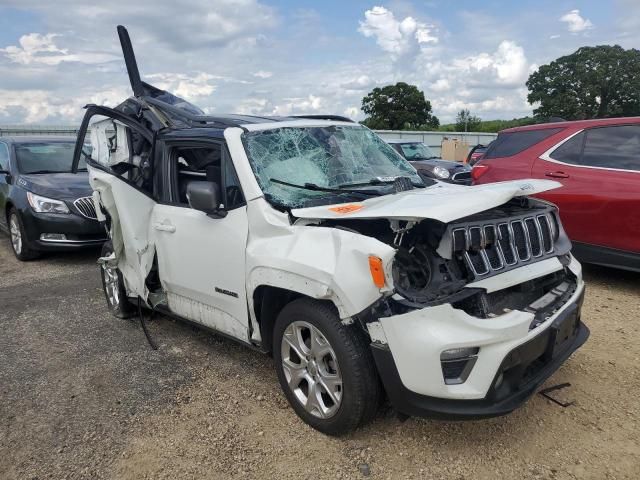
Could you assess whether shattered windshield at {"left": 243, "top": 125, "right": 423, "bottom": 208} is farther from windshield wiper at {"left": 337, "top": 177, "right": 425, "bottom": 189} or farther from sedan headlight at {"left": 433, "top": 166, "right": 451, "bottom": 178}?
sedan headlight at {"left": 433, "top": 166, "right": 451, "bottom": 178}

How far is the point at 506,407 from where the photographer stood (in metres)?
2.56

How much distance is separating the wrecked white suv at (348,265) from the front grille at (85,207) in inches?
129

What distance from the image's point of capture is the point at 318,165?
A: 3.69m

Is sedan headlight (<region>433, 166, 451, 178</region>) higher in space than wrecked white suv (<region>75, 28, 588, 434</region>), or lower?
lower

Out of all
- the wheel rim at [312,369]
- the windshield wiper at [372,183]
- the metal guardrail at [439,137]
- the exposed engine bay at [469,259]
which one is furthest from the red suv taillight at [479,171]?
the metal guardrail at [439,137]

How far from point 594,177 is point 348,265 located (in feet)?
12.9

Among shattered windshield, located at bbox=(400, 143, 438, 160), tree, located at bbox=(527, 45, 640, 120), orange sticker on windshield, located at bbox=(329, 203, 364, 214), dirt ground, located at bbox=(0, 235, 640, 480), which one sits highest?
tree, located at bbox=(527, 45, 640, 120)

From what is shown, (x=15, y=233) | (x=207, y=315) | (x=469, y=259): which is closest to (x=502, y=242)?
(x=469, y=259)

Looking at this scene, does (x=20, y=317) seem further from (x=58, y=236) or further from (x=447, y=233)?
(x=447, y=233)

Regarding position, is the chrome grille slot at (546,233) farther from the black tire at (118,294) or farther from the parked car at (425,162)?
the parked car at (425,162)

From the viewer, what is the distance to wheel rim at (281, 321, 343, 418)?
2.87 meters

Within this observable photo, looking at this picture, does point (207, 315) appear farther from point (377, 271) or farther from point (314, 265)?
point (377, 271)

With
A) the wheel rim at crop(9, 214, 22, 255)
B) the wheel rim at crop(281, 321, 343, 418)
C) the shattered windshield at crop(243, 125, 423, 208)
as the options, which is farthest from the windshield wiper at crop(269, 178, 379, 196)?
the wheel rim at crop(9, 214, 22, 255)

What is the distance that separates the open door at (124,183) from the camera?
169 inches
